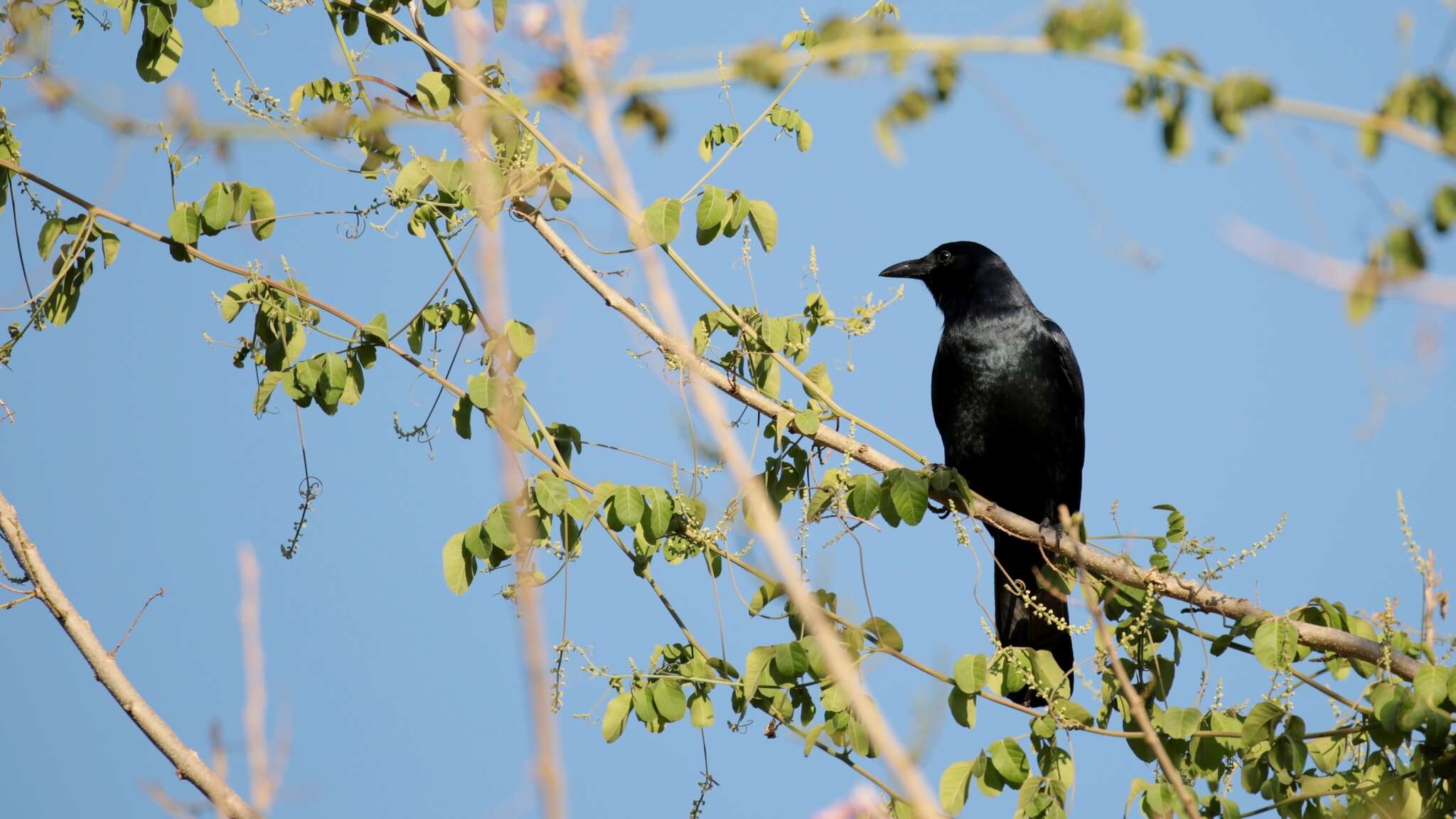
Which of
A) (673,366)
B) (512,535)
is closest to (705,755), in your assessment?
(512,535)

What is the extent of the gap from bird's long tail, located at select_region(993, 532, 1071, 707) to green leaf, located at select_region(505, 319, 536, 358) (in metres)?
2.71

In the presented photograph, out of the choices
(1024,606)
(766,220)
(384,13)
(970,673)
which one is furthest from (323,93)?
(1024,606)

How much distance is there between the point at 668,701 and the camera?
3.31m

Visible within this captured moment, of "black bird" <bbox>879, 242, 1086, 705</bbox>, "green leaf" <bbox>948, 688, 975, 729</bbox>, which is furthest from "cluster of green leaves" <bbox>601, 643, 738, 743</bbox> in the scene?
"black bird" <bbox>879, 242, 1086, 705</bbox>

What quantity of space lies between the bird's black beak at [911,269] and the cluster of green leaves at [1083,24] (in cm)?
539

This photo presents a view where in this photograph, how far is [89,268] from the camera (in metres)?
3.48

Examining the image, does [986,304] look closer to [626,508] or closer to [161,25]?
[626,508]

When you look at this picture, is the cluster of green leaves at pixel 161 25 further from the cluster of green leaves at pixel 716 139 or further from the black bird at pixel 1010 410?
the black bird at pixel 1010 410

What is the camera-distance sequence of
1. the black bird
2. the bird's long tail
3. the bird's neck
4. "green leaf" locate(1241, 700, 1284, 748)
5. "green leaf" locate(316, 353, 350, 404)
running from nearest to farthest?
"green leaf" locate(1241, 700, 1284, 748) < "green leaf" locate(316, 353, 350, 404) < the bird's long tail < the black bird < the bird's neck

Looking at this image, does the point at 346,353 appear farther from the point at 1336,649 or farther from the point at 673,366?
the point at 1336,649

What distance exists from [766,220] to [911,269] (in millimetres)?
3720

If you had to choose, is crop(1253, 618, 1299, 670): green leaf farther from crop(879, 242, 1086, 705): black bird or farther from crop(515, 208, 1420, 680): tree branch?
crop(879, 242, 1086, 705): black bird

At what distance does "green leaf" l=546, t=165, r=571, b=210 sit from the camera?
3689 millimetres

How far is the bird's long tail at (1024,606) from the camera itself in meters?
5.66
